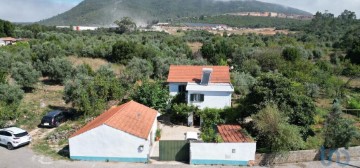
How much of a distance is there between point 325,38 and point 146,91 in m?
94.3

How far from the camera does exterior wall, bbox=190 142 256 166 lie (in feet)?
74.8

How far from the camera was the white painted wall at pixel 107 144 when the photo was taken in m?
22.8

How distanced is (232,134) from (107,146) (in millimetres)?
9484

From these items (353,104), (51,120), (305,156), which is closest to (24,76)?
(51,120)

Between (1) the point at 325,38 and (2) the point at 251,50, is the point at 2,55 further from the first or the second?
(1) the point at 325,38

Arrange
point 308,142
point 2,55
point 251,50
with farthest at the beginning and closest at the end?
point 251,50
point 2,55
point 308,142

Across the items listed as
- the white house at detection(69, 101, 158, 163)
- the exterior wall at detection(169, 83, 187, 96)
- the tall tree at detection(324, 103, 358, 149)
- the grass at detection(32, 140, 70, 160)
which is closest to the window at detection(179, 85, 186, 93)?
the exterior wall at detection(169, 83, 187, 96)

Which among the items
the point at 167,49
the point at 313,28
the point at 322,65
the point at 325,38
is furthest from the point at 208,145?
the point at 313,28

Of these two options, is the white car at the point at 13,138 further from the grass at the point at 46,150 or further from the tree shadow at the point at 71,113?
the tree shadow at the point at 71,113

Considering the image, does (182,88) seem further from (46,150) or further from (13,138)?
(13,138)

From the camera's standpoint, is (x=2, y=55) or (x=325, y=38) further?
(x=325, y=38)

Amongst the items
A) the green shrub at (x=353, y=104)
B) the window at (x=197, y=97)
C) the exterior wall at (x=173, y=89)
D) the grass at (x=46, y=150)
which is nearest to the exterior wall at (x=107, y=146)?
the grass at (x=46, y=150)

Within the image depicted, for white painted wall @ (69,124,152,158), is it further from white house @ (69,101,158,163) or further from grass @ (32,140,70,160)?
grass @ (32,140,70,160)

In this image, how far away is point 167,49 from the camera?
70312 millimetres
